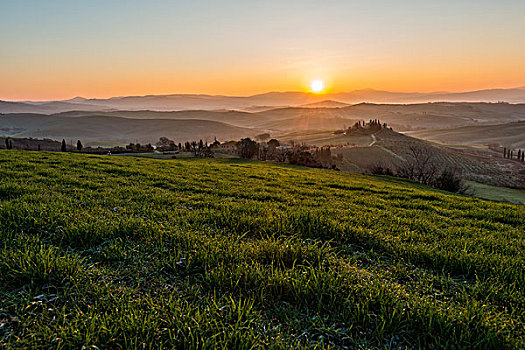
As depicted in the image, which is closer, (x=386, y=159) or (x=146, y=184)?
(x=146, y=184)

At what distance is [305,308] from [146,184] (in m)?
7.85

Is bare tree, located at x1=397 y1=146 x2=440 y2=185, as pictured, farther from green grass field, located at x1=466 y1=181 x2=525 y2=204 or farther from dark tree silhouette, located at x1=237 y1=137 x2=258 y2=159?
dark tree silhouette, located at x1=237 y1=137 x2=258 y2=159

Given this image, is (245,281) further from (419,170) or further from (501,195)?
(501,195)

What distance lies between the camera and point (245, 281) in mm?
3209

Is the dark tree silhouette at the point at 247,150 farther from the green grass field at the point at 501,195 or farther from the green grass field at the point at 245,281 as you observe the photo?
the green grass field at the point at 245,281

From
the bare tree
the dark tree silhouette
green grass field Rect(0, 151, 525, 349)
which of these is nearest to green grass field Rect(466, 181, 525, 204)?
the bare tree

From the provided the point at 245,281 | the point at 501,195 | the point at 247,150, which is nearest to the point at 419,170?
the point at 501,195

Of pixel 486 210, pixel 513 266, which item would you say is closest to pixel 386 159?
pixel 486 210

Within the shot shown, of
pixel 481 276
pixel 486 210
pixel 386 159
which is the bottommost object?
pixel 386 159

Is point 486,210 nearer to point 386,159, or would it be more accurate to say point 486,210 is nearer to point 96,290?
point 96,290

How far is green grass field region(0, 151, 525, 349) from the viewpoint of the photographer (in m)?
2.49

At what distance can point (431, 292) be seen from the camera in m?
3.34

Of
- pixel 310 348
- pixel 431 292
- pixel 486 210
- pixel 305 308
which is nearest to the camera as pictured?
pixel 310 348

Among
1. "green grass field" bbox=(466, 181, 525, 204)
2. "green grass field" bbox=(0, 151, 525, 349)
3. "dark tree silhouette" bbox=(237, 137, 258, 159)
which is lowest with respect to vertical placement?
"green grass field" bbox=(466, 181, 525, 204)
